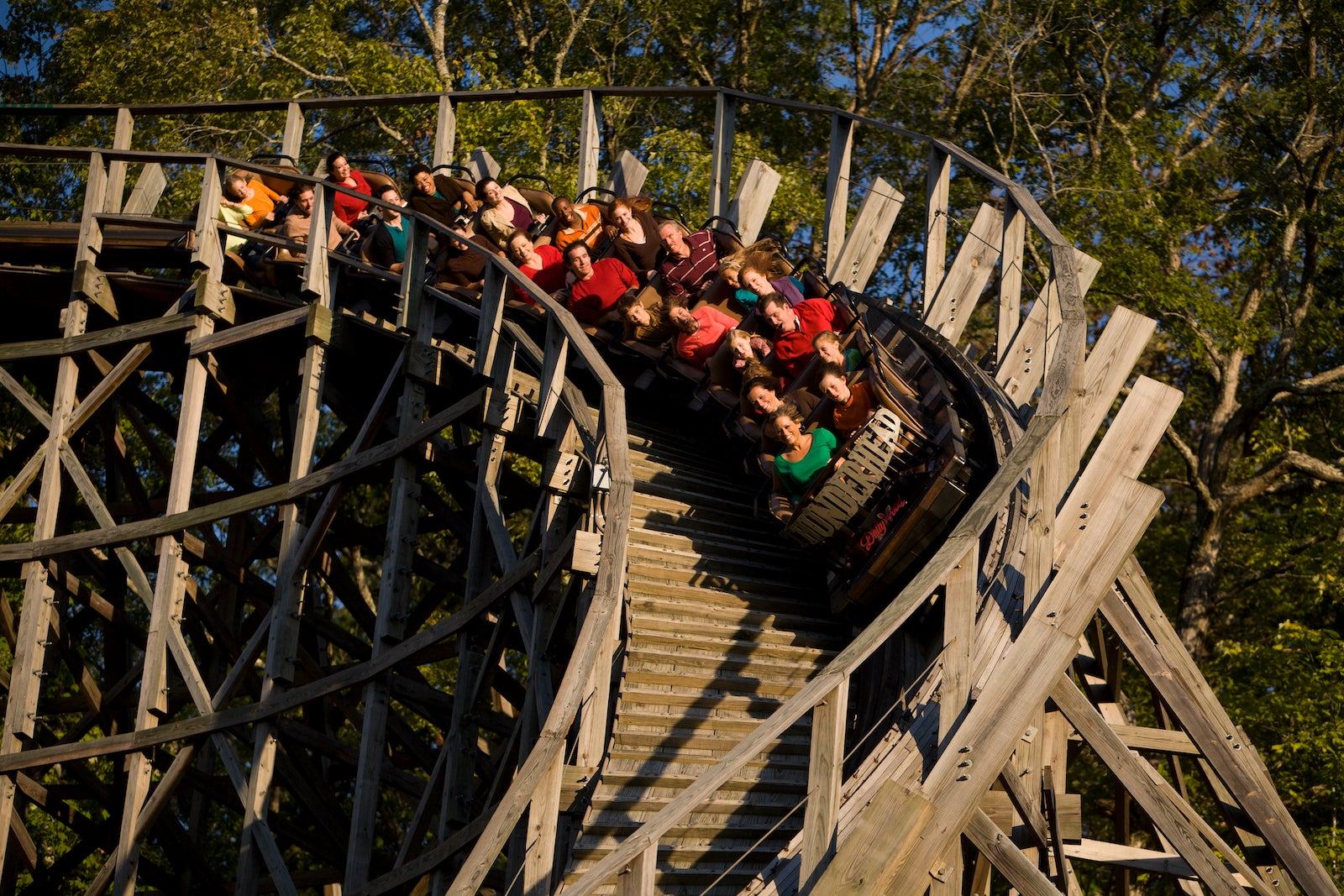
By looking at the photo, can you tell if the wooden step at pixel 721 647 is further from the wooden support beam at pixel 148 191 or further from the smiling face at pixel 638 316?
the wooden support beam at pixel 148 191

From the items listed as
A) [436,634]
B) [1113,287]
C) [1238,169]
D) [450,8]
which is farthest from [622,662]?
[450,8]

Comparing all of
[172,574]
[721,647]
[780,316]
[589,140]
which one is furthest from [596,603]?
[589,140]

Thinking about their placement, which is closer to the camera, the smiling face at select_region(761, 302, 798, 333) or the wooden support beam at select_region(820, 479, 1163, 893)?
the wooden support beam at select_region(820, 479, 1163, 893)

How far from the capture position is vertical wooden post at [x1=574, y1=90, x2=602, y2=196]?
1109 cm

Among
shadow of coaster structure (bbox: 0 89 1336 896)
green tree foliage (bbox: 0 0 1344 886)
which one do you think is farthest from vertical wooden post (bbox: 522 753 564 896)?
green tree foliage (bbox: 0 0 1344 886)

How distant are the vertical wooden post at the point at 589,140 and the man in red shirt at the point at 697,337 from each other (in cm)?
303

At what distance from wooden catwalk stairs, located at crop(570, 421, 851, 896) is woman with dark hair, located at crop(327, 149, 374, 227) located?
311 centimetres

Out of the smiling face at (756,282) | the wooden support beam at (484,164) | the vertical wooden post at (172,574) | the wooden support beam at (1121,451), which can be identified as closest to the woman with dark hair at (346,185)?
the vertical wooden post at (172,574)

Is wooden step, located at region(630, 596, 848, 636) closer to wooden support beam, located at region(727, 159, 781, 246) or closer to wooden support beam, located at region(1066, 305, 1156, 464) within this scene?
wooden support beam, located at region(1066, 305, 1156, 464)

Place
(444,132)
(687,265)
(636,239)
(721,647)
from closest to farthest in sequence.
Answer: (721,647) → (687,265) → (636,239) → (444,132)

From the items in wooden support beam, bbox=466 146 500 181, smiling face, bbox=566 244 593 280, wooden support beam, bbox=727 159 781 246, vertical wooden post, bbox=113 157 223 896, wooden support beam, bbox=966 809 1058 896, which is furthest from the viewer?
wooden support beam, bbox=466 146 500 181

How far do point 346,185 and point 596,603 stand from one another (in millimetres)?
5387

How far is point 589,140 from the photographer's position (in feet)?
36.9

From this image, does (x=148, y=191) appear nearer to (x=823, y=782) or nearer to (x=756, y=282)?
(x=756, y=282)
